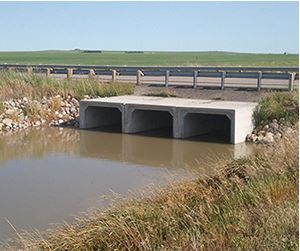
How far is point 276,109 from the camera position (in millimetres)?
17172

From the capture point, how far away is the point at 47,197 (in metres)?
10.3

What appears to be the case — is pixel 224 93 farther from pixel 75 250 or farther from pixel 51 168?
pixel 75 250

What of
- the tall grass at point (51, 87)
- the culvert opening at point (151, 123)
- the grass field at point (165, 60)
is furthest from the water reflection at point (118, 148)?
the grass field at point (165, 60)

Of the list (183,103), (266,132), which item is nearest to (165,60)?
(183,103)

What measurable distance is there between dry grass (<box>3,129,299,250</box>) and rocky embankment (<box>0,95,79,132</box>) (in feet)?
41.6

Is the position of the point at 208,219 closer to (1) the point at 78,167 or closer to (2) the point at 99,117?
(1) the point at 78,167

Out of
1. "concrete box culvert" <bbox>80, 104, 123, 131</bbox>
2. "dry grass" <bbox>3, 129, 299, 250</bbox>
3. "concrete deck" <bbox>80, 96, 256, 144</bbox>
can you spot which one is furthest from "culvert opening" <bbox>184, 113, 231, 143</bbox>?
"dry grass" <bbox>3, 129, 299, 250</bbox>

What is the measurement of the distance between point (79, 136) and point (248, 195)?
12.2m

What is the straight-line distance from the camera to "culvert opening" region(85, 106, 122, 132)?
1987cm

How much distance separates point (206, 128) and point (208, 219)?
13119 mm

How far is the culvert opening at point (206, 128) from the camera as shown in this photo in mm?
17734

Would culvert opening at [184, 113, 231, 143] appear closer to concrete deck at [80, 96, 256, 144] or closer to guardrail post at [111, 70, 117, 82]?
concrete deck at [80, 96, 256, 144]

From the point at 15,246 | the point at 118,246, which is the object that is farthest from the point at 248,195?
the point at 15,246

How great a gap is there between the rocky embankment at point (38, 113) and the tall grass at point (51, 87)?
0.46 metres
